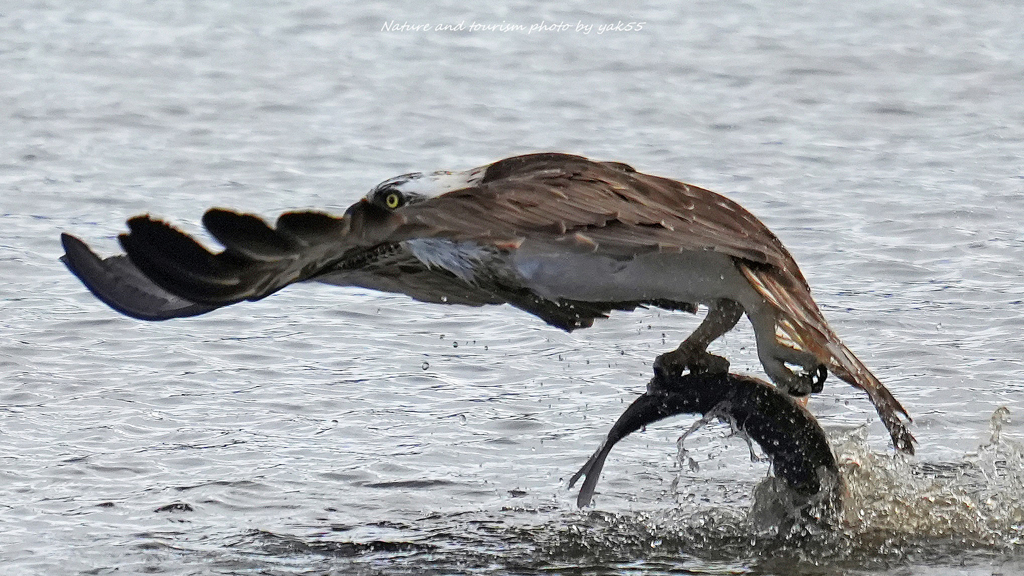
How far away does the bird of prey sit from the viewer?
4.76 meters

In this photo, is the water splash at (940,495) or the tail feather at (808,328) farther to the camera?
the water splash at (940,495)

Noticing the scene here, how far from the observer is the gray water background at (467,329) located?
601 centimetres

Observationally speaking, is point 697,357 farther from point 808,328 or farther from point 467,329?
point 467,329

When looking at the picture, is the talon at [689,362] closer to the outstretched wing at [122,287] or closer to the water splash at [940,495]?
the water splash at [940,495]

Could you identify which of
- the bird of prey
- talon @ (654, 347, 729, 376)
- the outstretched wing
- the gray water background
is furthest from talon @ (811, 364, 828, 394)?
the outstretched wing

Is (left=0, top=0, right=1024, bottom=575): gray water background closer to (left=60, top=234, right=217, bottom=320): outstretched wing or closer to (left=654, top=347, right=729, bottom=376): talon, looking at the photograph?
(left=654, top=347, right=729, bottom=376): talon

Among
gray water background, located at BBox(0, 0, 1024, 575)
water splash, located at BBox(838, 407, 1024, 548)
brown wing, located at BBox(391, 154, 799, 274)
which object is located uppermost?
brown wing, located at BBox(391, 154, 799, 274)

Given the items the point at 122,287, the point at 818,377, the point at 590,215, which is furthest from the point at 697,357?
the point at 122,287

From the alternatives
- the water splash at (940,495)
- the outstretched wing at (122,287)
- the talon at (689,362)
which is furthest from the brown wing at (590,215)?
the water splash at (940,495)

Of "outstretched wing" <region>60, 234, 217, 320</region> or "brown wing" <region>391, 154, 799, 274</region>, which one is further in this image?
"outstretched wing" <region>60, 234, 217, 320</region>

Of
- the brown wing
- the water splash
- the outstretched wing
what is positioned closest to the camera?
the brown wing

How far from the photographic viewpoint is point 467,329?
844cm

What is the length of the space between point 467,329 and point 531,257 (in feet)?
11.4

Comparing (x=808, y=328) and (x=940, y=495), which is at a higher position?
(x=808, y=328)
